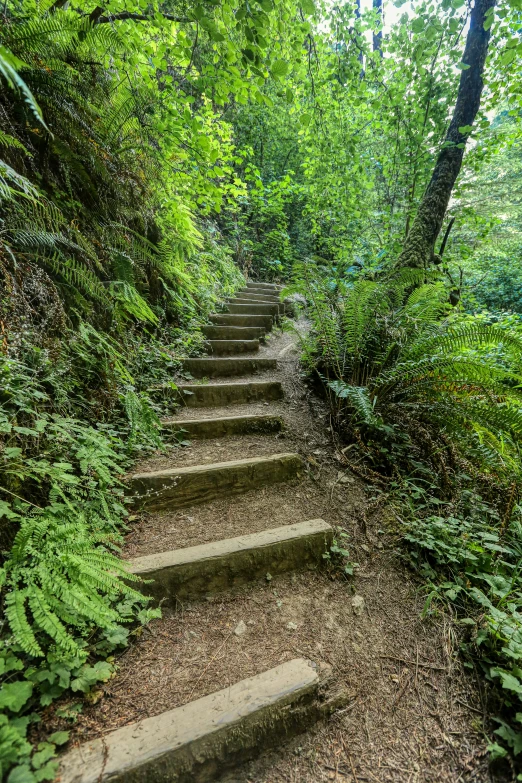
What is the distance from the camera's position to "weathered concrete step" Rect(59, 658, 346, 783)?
2.97ft

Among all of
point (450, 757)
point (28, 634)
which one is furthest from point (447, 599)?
point (28, 634)

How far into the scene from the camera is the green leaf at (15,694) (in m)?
0.85

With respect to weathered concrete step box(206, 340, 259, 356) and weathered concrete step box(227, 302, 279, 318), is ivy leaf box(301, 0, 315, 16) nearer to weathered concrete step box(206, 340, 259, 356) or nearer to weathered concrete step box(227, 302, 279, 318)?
weathered concrete step box(206, 340, 259, 356)

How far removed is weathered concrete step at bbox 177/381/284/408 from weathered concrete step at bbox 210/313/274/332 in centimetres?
161

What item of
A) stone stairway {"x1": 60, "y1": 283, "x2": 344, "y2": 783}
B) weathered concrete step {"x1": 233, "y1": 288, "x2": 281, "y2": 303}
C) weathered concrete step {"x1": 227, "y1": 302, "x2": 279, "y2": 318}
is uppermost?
weathered concrete step {"x1": 233, "y1": 288, "x2": 281, "y2": 303}

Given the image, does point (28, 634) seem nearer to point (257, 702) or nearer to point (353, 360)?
point (257, 702)

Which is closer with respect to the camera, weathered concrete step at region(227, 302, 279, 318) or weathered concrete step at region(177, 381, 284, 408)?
weathered concrete step at region(177, 381, 284, 408)

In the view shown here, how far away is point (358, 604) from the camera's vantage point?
1550 mm

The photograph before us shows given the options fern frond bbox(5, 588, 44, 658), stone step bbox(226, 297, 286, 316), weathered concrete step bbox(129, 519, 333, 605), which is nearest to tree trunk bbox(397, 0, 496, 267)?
stone step bbox(226, 297, 286, 316)

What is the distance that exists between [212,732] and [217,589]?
21.3 inches

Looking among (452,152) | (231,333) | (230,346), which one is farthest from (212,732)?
(452,152)

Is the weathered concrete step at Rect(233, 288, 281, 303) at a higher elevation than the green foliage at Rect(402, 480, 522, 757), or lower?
higher

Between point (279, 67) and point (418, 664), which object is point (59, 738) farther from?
point (279, 67)

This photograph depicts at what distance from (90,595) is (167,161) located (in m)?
3.99
